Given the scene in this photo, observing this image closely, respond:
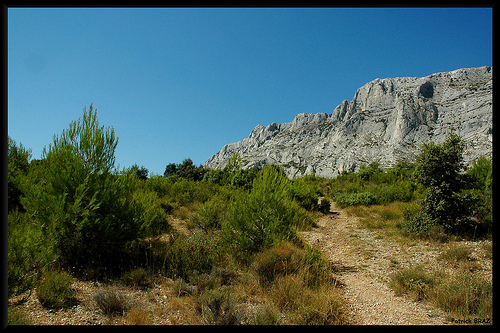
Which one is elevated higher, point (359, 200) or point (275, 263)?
point (275, 263)

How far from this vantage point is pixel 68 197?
4816mm

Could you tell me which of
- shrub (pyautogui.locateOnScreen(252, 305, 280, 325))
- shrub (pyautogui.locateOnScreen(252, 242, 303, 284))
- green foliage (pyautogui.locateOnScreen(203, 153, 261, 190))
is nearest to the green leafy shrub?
shrub (pyautogui.locateOnScreen(252, 242, 303, 284))

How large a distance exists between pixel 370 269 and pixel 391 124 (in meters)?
76.4

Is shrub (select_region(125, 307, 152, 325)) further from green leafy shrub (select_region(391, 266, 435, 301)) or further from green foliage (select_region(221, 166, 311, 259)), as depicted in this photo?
green leafy shrub (select_region(391, 266, 435, 301))

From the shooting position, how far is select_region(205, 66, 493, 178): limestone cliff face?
2085 inches

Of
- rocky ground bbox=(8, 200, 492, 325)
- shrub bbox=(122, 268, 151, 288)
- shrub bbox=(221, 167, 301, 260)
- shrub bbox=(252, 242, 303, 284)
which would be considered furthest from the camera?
shrub bbox=(221, 167, 301, 260)

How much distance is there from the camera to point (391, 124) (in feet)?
224

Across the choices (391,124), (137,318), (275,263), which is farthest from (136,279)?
(391,124)

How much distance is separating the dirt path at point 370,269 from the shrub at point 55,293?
474 cm

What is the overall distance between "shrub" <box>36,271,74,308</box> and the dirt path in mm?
4745

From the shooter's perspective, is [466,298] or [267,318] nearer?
[267,318]

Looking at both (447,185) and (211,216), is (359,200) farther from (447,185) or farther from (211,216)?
(211,216)

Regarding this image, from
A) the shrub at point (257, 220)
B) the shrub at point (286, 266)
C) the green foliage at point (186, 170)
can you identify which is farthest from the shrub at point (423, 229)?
the green foliage at point (186, 170)

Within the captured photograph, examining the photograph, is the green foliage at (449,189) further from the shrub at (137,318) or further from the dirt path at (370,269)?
the shrub at (137,318)
